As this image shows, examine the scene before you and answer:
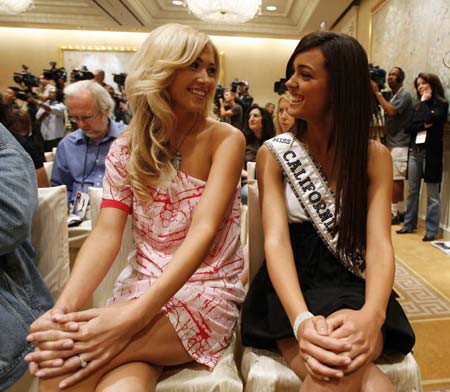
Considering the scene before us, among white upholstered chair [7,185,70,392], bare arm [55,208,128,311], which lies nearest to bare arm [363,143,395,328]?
bare arm [55,208,128,311]

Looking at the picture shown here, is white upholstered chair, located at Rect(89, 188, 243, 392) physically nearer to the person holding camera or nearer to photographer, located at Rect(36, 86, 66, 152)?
the person holding camera

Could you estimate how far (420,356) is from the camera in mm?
1696

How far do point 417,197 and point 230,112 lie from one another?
2063mm

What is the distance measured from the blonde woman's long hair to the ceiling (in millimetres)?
5494

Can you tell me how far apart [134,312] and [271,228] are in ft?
1.36

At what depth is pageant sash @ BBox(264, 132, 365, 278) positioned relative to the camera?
3.43 ft

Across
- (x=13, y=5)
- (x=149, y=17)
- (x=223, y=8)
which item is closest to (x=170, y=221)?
(x=223, y=8)

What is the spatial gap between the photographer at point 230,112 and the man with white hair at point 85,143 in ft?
7.33

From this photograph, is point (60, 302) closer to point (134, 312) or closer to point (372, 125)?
point (134, 312)

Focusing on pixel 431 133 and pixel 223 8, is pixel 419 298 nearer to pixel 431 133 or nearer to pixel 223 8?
pixel 431 133

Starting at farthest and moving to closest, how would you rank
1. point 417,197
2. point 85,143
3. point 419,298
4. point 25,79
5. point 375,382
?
point 25,79
point 417,197
point 419,298
point 85,143
point 375,382

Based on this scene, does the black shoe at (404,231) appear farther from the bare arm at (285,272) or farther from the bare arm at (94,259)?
the bare arm at (94,259)

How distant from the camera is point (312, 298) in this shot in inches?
38.4

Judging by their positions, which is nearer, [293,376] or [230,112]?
[293,376]
